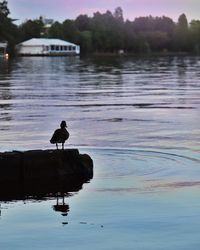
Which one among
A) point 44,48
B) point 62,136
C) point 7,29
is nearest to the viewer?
point 62,136

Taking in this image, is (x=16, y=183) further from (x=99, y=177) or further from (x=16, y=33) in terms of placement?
(x=16, y=33)

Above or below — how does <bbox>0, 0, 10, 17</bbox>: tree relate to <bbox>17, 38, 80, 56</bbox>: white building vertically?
above

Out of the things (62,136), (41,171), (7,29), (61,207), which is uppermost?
(7,29)

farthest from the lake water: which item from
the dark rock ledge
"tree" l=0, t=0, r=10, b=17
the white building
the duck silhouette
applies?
the white building

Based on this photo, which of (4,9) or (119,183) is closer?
(119,183)

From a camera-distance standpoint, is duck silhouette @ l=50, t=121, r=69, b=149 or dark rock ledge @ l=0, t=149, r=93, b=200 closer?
dark rock ledge @ l=0, t=149, r=93, b=200

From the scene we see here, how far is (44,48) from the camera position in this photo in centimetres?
19562

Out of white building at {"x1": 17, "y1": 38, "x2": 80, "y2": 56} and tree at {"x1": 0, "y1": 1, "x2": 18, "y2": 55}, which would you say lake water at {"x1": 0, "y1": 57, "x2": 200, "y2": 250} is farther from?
white building at {"x1": 17, "y1": 38, "x2": 80, "y2": 56}

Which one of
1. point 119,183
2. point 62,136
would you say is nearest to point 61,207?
point 119,183

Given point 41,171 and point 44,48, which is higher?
point 44,48

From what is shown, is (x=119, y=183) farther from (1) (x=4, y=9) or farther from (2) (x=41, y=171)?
(1) (x=4, y=9)

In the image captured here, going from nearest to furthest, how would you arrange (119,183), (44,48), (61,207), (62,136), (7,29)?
(61,207) → (119,183) → (62,136) → (7,29) → (44,48)

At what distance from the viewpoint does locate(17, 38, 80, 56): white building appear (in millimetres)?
192625

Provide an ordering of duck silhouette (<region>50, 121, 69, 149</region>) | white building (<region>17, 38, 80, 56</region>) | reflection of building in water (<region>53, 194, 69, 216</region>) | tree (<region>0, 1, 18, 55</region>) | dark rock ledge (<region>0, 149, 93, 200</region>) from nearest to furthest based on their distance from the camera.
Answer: reflection of building in water (<region>53, 194, 69, 216</region>) < dark rock ledge (<region>0, 149, 93, 200</region>) < duck silhouette (<region>50, 121, 69, 149</region>) < tree (<region>0, 1, 18, 55</region>) < white building (<region>17, 38, 80, 56</region>)
